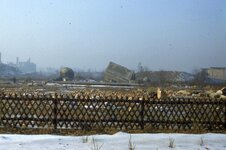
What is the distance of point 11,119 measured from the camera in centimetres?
1248

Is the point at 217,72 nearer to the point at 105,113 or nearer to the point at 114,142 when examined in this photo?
the point at 105,113

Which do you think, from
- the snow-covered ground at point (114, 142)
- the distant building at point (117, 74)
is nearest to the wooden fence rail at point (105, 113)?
the snow-covered ground at point (114, 142)

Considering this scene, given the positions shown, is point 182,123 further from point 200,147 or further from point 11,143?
point 11,143

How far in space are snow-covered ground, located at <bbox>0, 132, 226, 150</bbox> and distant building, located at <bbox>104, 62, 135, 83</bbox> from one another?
220ft

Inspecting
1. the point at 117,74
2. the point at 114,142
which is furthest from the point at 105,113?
the point at 117,74

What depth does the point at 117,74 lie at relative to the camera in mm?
78250

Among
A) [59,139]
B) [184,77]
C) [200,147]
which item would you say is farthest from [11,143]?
[184,77]

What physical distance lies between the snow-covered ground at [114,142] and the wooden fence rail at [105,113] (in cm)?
365

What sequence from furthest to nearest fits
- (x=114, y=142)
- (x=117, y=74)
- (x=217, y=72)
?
1. (x=217, y=72)
2. (x=117, y=74)
3. (x=114, y=142)

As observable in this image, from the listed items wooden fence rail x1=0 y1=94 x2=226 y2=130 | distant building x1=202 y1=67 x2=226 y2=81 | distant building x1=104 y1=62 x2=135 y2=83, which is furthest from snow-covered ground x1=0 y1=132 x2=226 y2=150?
distant building x1=202 y1=67 x2=226 y2=81

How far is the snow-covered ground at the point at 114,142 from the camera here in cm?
765

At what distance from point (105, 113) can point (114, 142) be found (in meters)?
4.72

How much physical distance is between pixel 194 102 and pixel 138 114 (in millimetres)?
1892

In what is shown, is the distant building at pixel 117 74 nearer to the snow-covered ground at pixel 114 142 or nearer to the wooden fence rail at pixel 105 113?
the wooden fence rail at pixel 105 113
